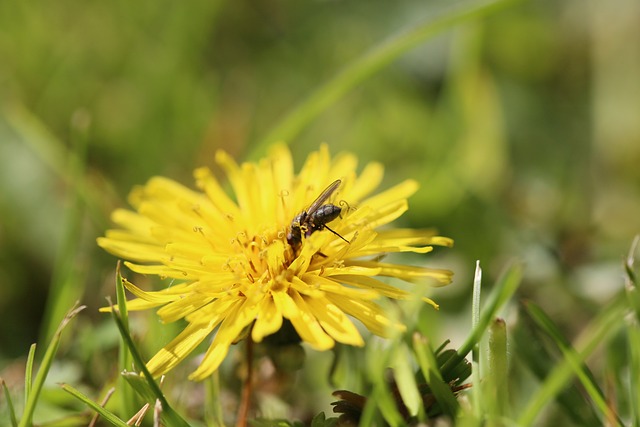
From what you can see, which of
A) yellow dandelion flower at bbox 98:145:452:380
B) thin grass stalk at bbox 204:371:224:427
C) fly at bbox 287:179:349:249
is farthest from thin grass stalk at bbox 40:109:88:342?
fly at bbox 287:179:349:249

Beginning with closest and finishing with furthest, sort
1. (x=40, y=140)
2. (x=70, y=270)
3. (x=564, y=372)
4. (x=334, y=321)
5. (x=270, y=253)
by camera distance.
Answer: (x=564, y=372)
(x=334, y=321)
(x=270, y=253)
(x=70, y=270)
(x=40, y=140)

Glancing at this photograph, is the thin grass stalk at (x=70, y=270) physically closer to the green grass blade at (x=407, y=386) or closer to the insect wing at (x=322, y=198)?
the insect wing at (x=322, y=198)

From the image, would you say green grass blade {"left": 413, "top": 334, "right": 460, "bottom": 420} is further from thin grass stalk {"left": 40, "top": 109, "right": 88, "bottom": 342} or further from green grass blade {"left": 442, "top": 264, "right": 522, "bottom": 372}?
thin grass stalk {"left": 40, "top": 109, "right": 88, "bottom": 342}

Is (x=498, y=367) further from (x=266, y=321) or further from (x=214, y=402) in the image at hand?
(x=214, y=402)

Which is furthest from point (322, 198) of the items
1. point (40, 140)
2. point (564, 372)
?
point (40, 140)

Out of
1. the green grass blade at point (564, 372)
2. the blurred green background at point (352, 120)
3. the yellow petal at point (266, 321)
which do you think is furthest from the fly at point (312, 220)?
the blurred green background at point (352, 120)

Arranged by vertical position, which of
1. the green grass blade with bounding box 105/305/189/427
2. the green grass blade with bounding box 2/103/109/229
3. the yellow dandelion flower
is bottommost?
the green grass blade with bounding box 105/305/189/427

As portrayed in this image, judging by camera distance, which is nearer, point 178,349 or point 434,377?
point 434,377
